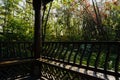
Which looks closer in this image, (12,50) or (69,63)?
(69,63)

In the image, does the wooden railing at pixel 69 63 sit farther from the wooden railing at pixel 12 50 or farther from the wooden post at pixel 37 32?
the wooden post at pixel 37 32

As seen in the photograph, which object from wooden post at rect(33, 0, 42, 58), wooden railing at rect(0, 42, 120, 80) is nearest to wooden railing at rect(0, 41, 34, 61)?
wooden railing at rect(0, 42, 120, 80)

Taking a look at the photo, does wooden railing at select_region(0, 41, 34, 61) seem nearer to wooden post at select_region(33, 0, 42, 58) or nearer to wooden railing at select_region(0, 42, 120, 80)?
wooden railing at select_region(0, 42, 120, 80)

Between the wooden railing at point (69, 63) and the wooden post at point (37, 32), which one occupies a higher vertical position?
the wooden post at point (37, 32)

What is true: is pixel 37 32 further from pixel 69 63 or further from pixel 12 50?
pixel 69 63

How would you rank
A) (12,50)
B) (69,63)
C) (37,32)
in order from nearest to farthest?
1. (69,63)
2. (37,32)
3. (12,50)

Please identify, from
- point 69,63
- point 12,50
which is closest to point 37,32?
point 12,50

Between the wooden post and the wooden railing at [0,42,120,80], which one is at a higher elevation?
the wooden post

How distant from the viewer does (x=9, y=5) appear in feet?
35.2

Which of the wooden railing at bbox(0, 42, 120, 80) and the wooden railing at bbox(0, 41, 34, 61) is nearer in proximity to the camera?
the wooden railing at bbox(0, 42, 120, 80)

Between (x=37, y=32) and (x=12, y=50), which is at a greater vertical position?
(x=37, y=32)

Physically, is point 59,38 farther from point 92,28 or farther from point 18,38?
point 18,38

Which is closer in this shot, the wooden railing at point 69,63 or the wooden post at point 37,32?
the wooden railing at point 69,63

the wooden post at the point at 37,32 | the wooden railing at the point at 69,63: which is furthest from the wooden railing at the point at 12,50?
the wooden post at the point at 37,32
